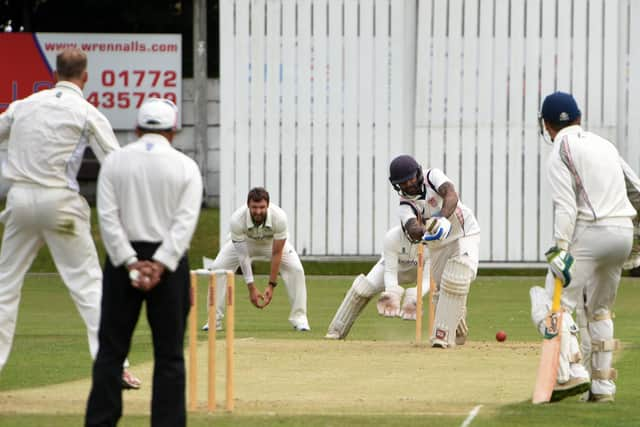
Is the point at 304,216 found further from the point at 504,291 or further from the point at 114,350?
the point at 114,350

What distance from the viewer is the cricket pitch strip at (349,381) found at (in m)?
9.55

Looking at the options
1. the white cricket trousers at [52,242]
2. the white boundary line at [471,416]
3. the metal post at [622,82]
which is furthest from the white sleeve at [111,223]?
the metal post at [622,82]

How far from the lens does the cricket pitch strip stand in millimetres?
9547

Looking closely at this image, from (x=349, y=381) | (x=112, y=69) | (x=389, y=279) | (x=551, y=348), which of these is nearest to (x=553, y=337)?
(x=551, y=348)

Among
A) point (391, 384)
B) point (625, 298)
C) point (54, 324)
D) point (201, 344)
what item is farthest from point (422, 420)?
point (625, 298)

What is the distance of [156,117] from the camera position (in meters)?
8.05

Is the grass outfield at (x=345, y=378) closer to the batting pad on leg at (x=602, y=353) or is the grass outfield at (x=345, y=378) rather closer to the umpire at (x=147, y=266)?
the batting pad on leg at (x=602, y=353)

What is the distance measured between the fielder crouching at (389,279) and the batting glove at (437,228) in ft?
2.91

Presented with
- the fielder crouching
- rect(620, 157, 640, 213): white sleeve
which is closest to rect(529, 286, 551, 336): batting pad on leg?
rect(620, 157, 640, 213): white sleeve

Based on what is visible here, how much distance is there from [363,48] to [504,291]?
5.19 metres

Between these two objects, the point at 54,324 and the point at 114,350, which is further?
the point at 54,324

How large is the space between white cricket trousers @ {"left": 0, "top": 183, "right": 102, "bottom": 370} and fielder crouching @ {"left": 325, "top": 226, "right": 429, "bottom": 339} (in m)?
4.66

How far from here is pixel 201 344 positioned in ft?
45.0

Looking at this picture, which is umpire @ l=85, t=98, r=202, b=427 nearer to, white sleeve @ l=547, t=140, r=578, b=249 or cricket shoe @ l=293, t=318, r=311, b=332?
white sleeve @ l=547, t=140, r=578, b=249
